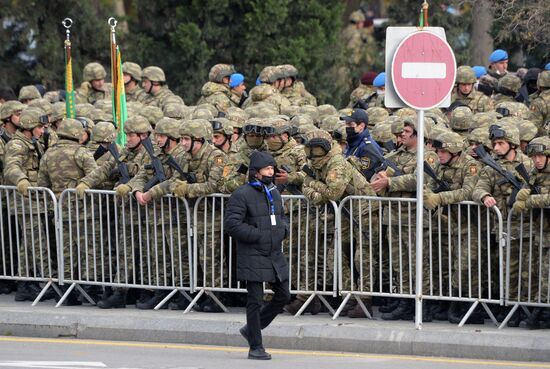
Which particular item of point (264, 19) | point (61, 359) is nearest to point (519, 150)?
point (61, 359)

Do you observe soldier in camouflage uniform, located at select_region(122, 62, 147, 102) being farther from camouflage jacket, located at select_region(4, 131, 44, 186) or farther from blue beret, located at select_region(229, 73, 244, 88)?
camouflage jacket, located at select_region(4, 131, 44, 186)

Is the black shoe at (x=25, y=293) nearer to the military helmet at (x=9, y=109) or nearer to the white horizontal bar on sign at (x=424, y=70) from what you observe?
the military helmet at (x=9, y=109)

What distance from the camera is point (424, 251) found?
14.5 meters

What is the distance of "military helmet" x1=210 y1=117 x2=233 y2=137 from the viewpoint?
52.4ft

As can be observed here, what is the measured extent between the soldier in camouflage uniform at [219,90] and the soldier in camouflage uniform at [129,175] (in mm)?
4824

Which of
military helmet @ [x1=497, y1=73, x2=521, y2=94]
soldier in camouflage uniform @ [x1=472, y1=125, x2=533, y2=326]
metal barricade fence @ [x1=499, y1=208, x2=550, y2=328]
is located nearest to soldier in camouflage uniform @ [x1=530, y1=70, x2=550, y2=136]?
military helmet @ [x1=497, y1=73, x2=521, y2=94]

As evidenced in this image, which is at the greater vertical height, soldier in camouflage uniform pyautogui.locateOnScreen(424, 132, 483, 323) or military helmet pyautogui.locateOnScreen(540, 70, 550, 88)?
military helmet pyautogui.locateOnScreen(540, 70, 550, 88)

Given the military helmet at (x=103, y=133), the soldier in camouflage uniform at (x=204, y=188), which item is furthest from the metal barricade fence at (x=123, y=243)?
the military helmet at (x=103, y=133)

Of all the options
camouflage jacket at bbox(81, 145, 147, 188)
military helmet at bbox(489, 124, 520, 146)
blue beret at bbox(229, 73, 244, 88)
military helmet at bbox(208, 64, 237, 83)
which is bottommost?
camouflage jacket at bbox(81, 145, 147, 188)

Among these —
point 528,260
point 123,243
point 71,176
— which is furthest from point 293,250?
point 71,176

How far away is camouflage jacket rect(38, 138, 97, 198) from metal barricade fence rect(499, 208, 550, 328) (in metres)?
4.48

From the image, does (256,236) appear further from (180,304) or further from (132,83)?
(132,83)

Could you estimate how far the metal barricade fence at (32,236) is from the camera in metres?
15.7

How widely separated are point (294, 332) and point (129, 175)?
280 cm
